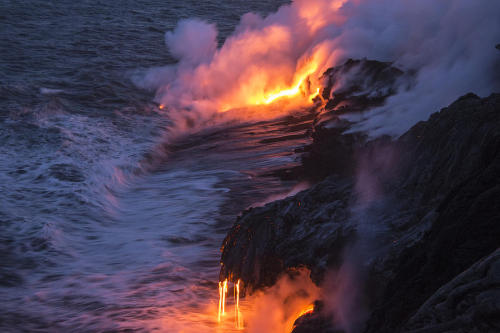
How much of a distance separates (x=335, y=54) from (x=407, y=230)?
638cm

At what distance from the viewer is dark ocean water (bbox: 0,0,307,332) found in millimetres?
4758

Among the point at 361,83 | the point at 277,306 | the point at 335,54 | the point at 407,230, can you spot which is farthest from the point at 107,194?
the point at 407,230

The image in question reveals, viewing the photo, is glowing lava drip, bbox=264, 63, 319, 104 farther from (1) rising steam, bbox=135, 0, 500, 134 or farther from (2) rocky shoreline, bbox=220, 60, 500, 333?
(2) rocky shoreline, bbox=220, 60, 500, 333

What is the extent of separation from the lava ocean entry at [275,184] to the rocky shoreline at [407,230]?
0.04 ft

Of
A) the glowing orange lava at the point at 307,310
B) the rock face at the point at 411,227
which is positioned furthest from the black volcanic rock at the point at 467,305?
the glowing orange lava at the point at 307,310

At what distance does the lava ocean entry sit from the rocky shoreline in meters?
0.01

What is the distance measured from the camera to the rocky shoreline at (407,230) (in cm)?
206

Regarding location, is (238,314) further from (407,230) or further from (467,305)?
(467,305)

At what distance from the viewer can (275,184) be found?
706 cm

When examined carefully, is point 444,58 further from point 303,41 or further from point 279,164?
point 303,41

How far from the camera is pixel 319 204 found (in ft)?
13.6

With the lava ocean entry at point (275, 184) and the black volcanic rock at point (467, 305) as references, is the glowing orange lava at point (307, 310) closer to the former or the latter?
the lava ocean entry at point (275, 184)

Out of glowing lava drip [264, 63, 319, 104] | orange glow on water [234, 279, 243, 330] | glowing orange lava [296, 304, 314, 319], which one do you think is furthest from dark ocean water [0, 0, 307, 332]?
glowing lava drip [264, 63, 319, 104]

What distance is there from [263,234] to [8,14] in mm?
17146
